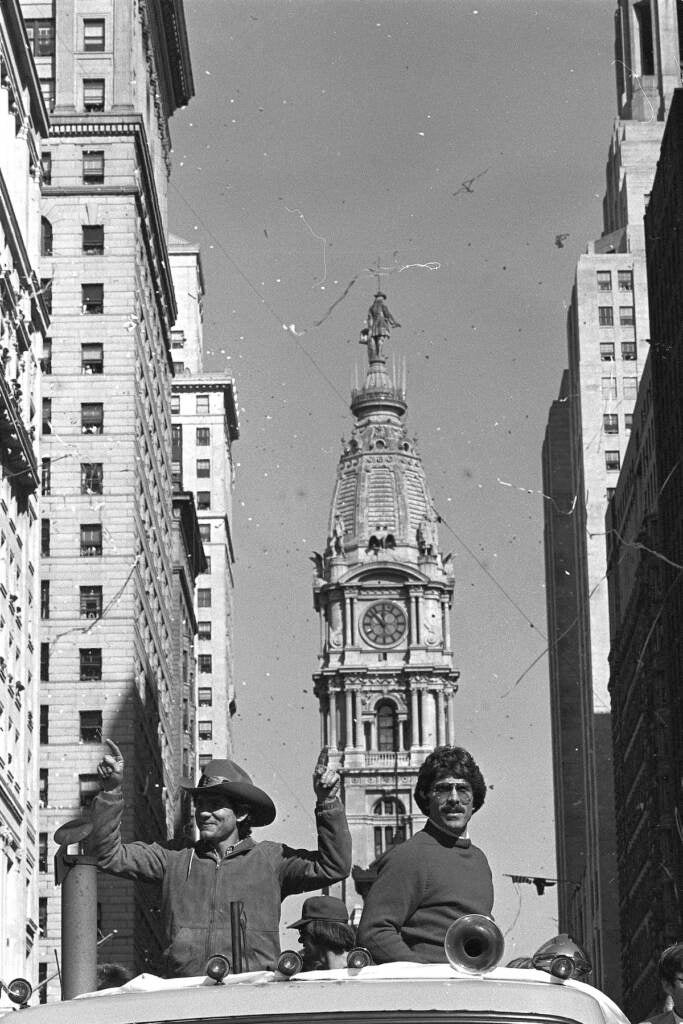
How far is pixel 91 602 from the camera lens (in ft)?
299

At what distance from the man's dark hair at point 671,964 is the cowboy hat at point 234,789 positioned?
2025 mm

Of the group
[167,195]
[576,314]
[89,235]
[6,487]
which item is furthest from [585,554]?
[6,487]

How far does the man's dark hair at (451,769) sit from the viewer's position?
1062 cm

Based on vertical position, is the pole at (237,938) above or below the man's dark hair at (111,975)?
above

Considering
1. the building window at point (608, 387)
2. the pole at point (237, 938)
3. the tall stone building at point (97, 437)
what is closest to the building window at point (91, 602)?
the tall stone building at point (97, 437)

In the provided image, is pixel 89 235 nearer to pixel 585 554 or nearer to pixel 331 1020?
pixel 585 554

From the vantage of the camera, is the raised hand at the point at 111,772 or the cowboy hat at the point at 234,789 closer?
the raised hand at the point at 111,772

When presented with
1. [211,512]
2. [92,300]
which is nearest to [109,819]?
[92,300]

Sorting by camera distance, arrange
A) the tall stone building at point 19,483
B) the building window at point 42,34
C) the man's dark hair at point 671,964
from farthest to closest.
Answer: the building window at point 42,34 → the tall stone building at point 19,483 → the man's dark hair at point 671,964

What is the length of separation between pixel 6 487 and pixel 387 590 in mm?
122222

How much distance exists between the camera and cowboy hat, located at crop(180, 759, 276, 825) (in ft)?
35.7

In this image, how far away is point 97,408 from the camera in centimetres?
9250

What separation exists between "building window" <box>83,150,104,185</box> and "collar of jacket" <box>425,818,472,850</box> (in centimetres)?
8615

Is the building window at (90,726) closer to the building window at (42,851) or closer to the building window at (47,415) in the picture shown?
the building window at (42,851)
